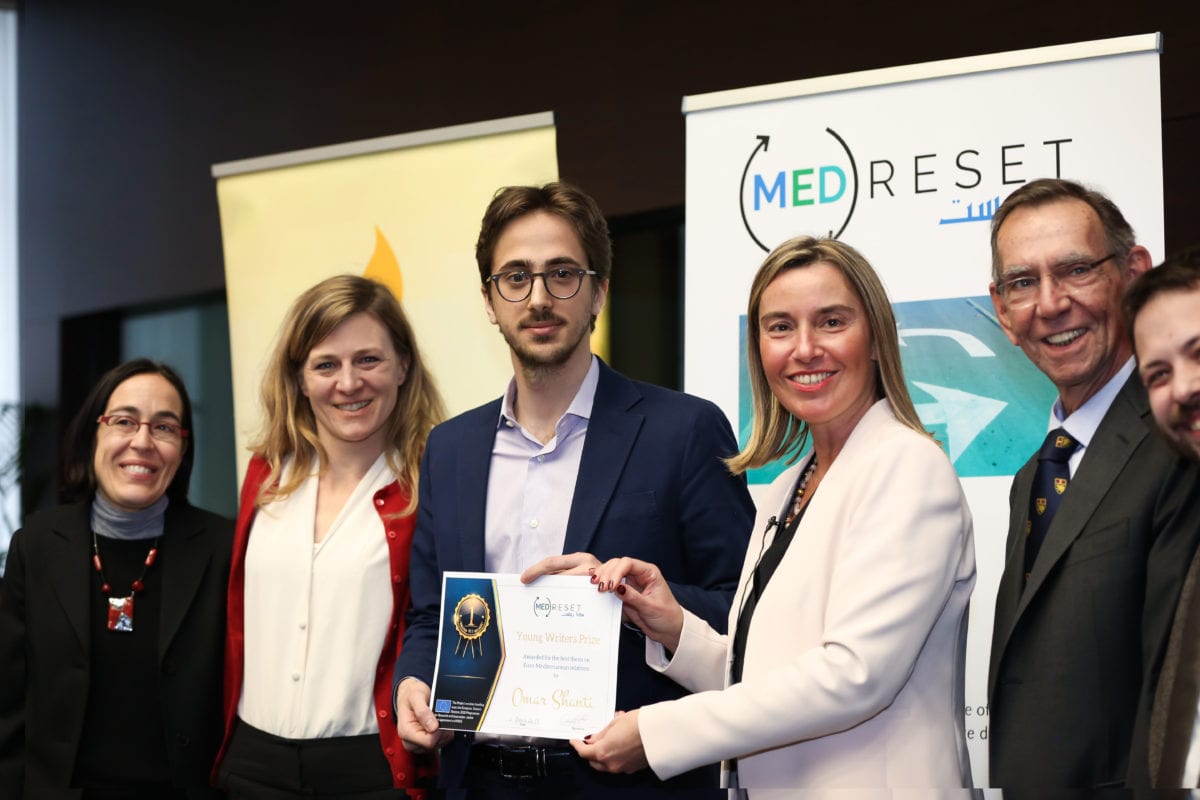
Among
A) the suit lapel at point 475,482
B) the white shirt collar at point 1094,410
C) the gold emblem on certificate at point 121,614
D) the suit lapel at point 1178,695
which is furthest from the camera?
the gold emblem on certificate at point 121,614

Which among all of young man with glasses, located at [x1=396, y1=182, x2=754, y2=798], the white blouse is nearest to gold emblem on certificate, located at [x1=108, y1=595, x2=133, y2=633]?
the white blouse

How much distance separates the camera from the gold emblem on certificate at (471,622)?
7.97ft

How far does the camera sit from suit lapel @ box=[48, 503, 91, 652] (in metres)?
3.25

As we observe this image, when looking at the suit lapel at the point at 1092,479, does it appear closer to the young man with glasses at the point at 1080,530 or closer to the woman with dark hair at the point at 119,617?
the young man with glasses at the point at 1080,530

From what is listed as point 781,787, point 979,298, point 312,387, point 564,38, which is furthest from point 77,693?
point 564,38

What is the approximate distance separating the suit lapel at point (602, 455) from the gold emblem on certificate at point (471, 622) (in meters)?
0.25

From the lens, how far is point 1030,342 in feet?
7.93

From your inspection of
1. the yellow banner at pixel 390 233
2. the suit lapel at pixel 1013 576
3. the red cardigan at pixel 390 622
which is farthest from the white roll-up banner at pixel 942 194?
the red cardigan at pixel 390 622

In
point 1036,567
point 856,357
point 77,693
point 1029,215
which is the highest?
point 1029,215

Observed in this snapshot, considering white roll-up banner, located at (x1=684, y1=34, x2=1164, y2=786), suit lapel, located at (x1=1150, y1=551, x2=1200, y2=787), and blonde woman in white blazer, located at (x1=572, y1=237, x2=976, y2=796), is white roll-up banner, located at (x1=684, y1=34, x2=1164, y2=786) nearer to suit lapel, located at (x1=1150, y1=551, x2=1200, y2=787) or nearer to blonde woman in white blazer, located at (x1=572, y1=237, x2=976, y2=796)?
→ blonde woman in white blazer, located at (x1=572, y1=237, x2=976, y2=796)

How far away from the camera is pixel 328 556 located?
3064mm

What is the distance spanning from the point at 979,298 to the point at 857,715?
6.84ft

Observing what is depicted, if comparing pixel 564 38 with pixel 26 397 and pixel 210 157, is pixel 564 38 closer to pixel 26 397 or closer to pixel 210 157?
pixel 210 157

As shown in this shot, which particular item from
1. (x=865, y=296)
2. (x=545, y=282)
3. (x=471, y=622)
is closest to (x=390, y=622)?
(x=471, y=622)
